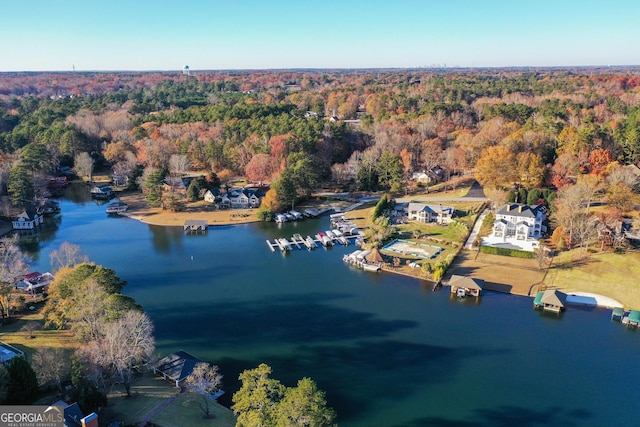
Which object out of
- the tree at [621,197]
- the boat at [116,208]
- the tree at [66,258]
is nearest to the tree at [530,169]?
the tree at [621,197]

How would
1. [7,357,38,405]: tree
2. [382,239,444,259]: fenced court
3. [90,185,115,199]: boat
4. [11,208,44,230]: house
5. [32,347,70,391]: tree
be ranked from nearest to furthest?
[7,357,38,405]: tree, [32,347,70,391]: tree, [382,239,444,259]: fenced court, [11,208,44,230]: house, [90,185,115,199]: boat

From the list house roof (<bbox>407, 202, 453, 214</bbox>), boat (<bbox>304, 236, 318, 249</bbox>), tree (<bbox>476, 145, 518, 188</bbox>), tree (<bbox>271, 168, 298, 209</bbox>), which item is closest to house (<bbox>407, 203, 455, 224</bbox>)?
house roof (<bbox>407, 202, 453, 214</bbox>)

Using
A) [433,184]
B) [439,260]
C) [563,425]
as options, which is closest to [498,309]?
[439,260]

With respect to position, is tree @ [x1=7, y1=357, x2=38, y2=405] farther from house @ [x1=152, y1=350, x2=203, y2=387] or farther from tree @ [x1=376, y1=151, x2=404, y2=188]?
tree @ [x1=376, y1=151, x2=404, y2=188]

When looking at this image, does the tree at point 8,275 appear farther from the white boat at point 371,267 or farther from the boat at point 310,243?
the white boat at point 371,267

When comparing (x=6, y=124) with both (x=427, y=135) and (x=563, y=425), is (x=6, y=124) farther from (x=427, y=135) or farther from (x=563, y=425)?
(x=563, y=425)

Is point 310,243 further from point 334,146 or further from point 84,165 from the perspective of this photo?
point 84,165
